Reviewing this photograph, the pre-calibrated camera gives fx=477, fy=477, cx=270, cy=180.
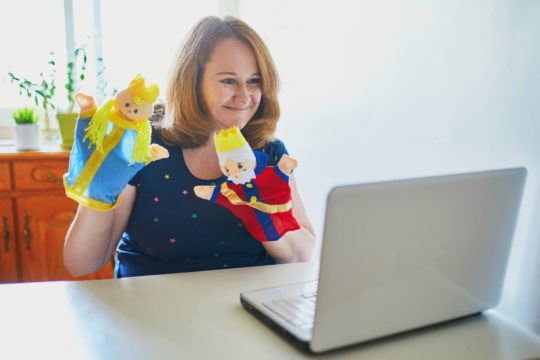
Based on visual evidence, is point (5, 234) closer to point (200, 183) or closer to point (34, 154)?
point (34, 154)

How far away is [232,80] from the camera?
39.7 inches

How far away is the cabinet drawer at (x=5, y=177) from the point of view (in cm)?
175

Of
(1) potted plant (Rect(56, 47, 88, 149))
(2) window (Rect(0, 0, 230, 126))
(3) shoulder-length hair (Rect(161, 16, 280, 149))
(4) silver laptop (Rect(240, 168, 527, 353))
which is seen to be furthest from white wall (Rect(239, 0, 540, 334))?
(1) potted plant (Rect(56, 47, 88, 149))

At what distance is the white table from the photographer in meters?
0.61

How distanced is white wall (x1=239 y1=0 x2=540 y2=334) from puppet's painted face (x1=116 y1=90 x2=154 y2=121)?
1.76 ft

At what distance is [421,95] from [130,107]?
0.56 meters

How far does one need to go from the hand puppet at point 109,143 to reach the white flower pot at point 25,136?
1.19 meters

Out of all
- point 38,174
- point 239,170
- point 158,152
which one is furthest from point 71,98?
point 239,170

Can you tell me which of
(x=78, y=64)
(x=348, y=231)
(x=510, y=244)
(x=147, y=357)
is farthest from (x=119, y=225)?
(x=78, y=64)

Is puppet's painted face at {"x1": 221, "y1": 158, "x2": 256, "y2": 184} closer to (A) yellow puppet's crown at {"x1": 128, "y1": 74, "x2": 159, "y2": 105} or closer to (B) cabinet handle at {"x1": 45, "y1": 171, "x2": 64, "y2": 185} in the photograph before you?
(A) yellow puppet's crown at {"x1": 128, "y1": 74, "x2": 159, "y2": 105}

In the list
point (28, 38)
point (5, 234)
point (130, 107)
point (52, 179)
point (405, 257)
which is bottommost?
point (5, 234)

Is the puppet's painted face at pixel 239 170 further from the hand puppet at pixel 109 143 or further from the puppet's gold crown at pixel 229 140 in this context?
the hand puppet at pixel 109 143

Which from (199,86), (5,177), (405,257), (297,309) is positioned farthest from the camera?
(5,177)

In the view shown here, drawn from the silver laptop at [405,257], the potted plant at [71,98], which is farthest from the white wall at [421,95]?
the potted plant at [71,98]
